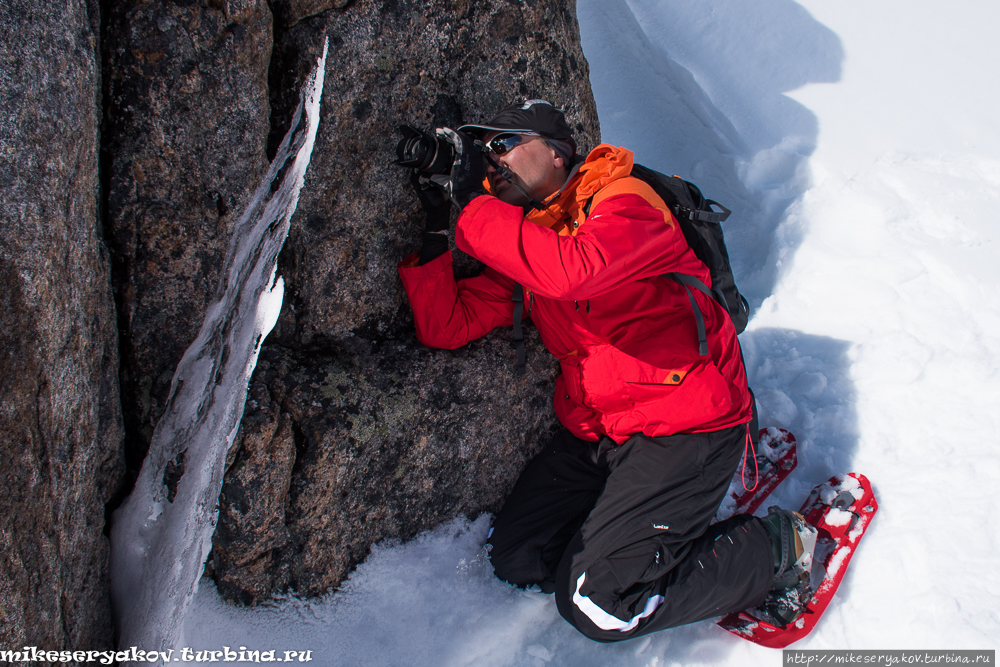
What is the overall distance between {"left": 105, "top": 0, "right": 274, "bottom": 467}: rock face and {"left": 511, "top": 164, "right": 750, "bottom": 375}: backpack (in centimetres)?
138

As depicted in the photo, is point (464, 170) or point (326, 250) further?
point (326, 250)

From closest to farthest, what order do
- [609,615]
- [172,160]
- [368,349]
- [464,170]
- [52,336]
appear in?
1. [52,336]
2. [172,160]
3. [464,170]
4. [609,615]
5. [368,349]

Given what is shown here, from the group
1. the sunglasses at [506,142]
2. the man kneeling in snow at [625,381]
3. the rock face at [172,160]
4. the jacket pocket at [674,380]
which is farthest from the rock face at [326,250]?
the jacket pocket at [674,380]

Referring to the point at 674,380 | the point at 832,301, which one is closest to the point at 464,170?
the point at 674,380

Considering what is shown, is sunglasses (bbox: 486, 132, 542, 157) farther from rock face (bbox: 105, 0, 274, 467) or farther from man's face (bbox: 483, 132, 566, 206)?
rock face (bbox: 105, 0, 274, 467)

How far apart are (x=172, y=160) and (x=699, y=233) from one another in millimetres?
2073

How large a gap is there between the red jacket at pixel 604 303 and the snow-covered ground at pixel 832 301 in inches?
34.6

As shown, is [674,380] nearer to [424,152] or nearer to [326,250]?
[424,152]

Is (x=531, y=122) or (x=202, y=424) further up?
(x=531, y=122)

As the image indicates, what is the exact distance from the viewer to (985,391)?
280 cm

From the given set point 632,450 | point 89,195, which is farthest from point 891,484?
point 89,195

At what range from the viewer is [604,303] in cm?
237

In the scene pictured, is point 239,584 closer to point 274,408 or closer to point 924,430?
point 274,408

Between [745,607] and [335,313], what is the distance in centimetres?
218
